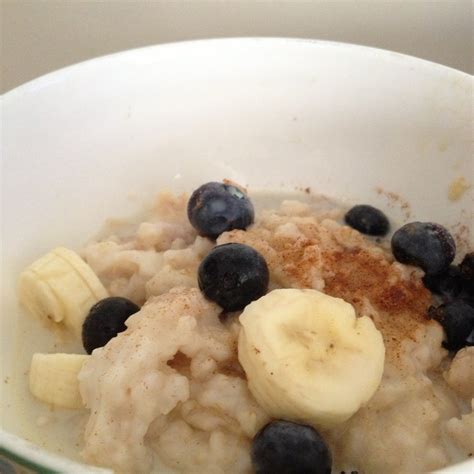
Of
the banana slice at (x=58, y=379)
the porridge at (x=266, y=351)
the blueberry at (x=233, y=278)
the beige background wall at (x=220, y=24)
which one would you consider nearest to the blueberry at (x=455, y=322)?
the porridge at (x=266, y=351)

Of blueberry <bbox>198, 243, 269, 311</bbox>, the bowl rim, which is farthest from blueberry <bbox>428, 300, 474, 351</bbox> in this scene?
the bowl rim

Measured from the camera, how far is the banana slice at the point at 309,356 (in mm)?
866

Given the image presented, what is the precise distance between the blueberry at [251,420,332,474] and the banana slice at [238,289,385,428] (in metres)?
0.03

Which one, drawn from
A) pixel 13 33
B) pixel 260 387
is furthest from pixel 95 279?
pixel 13 33

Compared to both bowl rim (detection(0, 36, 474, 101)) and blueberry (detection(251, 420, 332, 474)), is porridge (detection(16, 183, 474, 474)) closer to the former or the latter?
blueberry (detection(251, 420, 332, 474))

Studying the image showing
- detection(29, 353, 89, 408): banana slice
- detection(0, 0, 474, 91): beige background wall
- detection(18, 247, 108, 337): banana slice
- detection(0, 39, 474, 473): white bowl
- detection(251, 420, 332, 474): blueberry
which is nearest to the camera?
detection(251, 420, 332, 474): blueberry

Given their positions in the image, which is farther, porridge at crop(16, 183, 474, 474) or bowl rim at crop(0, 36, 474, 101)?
bowl rim at crop(0, 36, 474, 101)

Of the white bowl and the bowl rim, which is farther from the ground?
the bowl rim

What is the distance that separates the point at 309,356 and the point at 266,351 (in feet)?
0.20

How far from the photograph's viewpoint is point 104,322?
1042 mm

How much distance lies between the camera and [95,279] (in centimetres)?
114

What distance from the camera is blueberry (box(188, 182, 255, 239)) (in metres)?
1.18

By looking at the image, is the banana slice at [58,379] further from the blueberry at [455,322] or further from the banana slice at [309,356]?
the blueberry at [455,322]

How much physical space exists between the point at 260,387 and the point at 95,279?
38 cm
